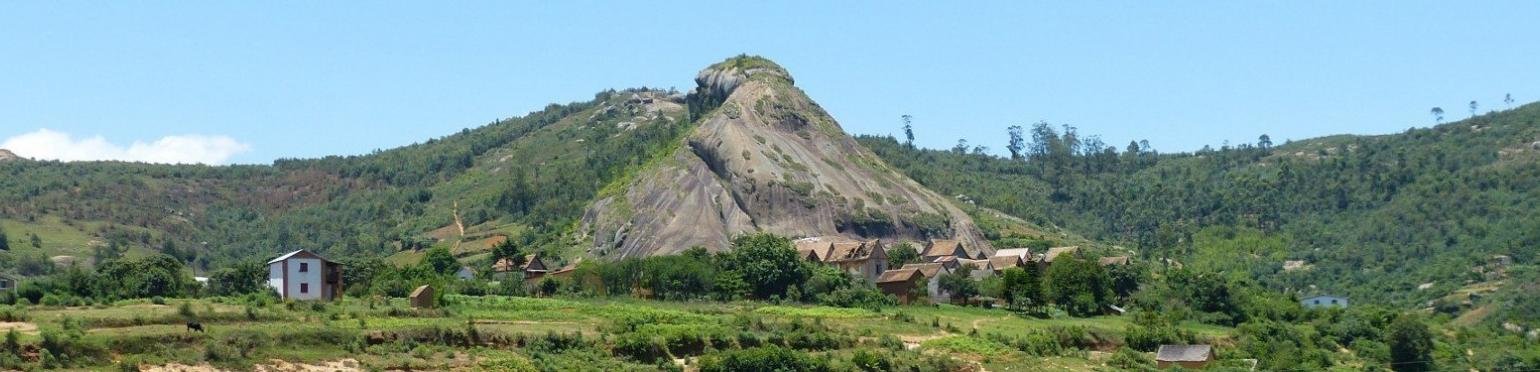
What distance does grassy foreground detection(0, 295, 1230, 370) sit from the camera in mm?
65062

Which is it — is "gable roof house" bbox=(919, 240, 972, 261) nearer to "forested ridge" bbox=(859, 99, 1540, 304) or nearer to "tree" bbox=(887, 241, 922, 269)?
"tree" bbox=(887, 241, 922, 269)

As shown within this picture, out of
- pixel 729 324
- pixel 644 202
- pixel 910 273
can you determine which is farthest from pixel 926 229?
pixel 729 324

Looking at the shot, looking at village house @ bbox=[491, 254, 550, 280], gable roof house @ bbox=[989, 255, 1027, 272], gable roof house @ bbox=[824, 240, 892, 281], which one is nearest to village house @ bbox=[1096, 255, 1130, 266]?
gable roof house @ bbox=[989, 255, 1027, 272]

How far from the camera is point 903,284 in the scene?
4190 inches

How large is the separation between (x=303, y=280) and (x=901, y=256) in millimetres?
43924

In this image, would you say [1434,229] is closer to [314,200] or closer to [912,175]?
[912,175]

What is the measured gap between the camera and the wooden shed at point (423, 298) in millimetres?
83625

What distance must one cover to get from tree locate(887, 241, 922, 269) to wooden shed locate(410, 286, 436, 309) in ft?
131

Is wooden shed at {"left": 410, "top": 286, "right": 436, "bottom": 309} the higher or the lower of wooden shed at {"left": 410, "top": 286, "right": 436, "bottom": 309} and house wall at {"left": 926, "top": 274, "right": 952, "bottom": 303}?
the higher

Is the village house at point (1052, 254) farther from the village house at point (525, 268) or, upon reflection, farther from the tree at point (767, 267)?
the village house at point (525, 268)

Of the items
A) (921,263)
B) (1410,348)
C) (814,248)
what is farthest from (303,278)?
(1410,348)

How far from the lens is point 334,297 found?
90312 millimetres

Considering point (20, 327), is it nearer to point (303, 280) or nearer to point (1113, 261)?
point (303, 280)

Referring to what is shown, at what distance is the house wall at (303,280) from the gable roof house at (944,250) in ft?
145
